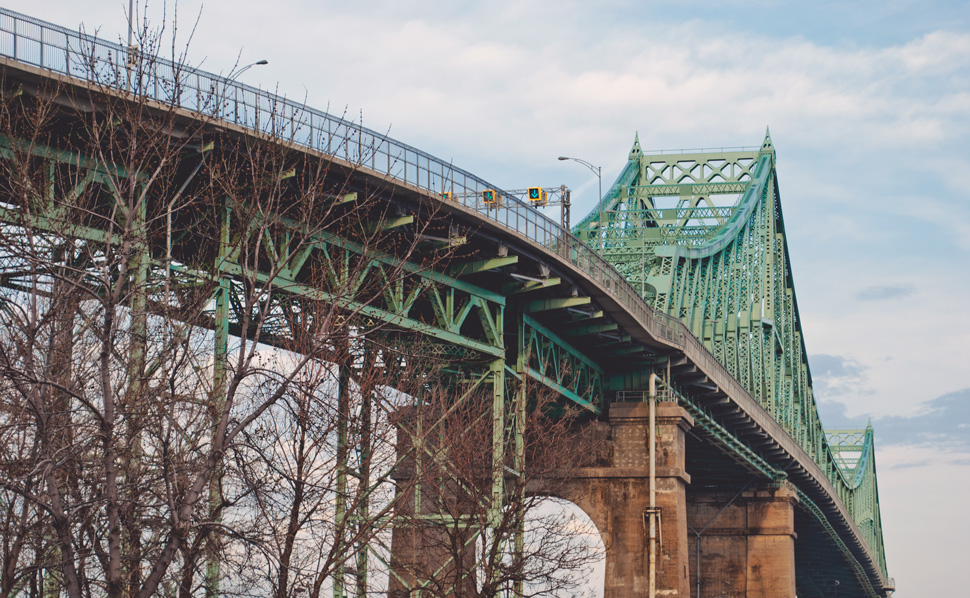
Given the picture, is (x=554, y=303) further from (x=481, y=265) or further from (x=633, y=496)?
(x=633, y=496)

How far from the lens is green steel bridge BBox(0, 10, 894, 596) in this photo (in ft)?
98.8

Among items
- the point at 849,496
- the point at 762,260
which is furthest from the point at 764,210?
the point at 849,496

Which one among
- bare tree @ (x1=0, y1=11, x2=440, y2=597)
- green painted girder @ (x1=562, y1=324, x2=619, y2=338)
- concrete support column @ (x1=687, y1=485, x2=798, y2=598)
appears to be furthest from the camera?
concrete support column @ (x1=687, y1=485, x2=798, y2=598)

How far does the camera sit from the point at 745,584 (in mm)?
86812

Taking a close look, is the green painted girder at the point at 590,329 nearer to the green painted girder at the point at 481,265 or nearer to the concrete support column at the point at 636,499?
the concrete support column at the point at 636,499

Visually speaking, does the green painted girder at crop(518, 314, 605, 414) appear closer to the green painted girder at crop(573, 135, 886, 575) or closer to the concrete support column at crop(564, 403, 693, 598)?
the concrete support column at crop(564, 403, 693, 598)

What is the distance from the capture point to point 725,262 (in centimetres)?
9881

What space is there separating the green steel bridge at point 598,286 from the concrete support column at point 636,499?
1313mm

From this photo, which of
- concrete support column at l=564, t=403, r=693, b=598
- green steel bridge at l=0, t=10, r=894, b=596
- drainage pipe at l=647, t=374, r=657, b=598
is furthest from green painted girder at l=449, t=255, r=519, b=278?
concrete support column at l=564, t=403, r=693, b=598

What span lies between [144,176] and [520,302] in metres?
21.2

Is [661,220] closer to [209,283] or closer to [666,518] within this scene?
[666,518]

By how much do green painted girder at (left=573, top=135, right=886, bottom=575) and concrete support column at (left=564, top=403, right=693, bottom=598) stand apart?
74.8 ft

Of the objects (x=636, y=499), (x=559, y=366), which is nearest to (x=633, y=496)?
(x=636, y=499)

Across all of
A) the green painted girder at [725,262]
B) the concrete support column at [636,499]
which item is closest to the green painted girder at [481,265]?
the concrete support column at [636,499]
